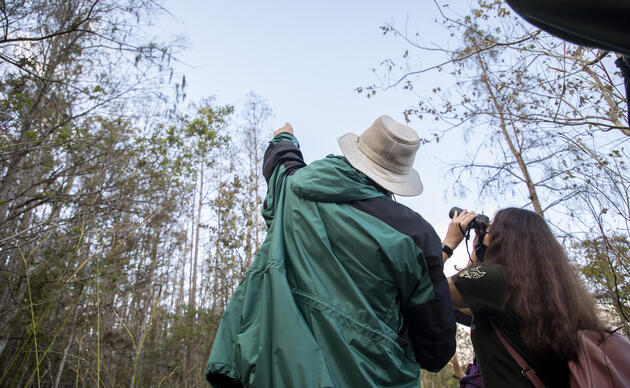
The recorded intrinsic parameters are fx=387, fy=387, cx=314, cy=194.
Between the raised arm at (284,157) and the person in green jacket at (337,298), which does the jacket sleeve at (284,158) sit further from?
the person in green jacket at (337,298)

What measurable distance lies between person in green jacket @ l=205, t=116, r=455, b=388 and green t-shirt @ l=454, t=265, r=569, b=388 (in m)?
0.37

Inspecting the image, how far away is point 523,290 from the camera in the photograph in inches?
64.5

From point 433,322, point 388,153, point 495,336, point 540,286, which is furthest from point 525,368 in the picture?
point 388,153

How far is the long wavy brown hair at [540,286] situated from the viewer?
4.99ft

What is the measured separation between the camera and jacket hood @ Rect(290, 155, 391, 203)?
1460 mm

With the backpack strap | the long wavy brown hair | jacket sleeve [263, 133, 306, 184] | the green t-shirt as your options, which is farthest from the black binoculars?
jacket sleeve [263, 133, 306, 184]

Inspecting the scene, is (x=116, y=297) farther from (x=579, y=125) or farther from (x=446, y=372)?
(x=446, y=372)

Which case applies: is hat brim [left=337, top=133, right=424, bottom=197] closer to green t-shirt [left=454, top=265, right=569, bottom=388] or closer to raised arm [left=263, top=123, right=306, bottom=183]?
raised arm [left=263, top=123, right=306, bottom=183]

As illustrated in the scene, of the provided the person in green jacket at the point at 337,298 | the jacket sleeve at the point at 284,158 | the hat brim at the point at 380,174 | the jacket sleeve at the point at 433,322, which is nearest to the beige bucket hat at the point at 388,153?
the hat brim at the point at 380,174

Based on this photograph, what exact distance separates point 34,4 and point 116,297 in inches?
210

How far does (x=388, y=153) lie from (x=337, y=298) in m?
0.77

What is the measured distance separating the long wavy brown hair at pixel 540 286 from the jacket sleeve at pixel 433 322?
413 millimetres

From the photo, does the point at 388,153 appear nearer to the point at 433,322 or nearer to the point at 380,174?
the point at 380,174

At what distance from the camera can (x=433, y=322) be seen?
136 centimetres
